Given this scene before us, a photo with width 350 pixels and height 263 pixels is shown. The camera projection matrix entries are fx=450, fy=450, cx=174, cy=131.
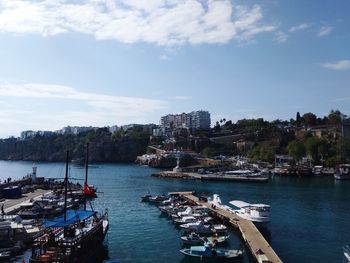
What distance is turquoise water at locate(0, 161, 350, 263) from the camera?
138 ft

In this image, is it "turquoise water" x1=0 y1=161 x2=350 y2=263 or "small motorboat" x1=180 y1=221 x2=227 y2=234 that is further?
"small motorboat" x1=180 y1=221 x2=227 y2=234

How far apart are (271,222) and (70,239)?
94.6 ft

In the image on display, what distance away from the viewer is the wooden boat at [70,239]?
33.0 meters

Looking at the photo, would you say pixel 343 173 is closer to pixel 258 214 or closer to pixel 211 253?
pixel 258 214

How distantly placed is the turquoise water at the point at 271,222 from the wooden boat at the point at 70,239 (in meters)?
2.77

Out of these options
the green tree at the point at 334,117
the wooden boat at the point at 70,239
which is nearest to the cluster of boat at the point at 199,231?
the wooden boat at the point at 70,239

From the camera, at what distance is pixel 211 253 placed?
128 ft

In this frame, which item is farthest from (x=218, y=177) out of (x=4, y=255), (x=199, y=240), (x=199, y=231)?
(x=4, y=255)

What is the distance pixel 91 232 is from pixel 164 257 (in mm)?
6883

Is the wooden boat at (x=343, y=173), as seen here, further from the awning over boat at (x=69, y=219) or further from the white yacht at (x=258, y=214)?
the awning over boat at (x=69, y=219)

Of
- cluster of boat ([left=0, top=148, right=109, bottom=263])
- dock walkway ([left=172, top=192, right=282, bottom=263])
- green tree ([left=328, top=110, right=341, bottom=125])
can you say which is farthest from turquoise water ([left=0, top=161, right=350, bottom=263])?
green tree ([left=328, top=110, right=341, bottom=125])

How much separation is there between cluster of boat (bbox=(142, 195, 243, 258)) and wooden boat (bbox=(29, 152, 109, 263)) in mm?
8096

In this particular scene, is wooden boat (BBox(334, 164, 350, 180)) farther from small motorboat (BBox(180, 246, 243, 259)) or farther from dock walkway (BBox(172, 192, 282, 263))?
small motorboat (BBox(180, 246, 243, 259))

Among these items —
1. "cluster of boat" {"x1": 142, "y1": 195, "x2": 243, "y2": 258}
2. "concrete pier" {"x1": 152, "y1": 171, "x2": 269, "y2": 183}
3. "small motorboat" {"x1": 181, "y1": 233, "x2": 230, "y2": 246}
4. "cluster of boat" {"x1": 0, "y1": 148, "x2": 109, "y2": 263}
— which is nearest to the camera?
"cluster of boat" {"x1": 0, "y1": 148, "x2": 109, "y2": 263}
